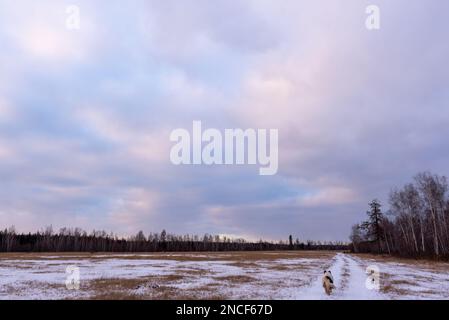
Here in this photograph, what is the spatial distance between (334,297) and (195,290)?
29.0 feet

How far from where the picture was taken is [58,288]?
23.5 m

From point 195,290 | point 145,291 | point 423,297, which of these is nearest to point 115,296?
point 145,291

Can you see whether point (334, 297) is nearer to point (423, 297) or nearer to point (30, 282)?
point (423, 297)

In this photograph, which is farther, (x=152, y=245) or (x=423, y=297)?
(x=152, y=245)
